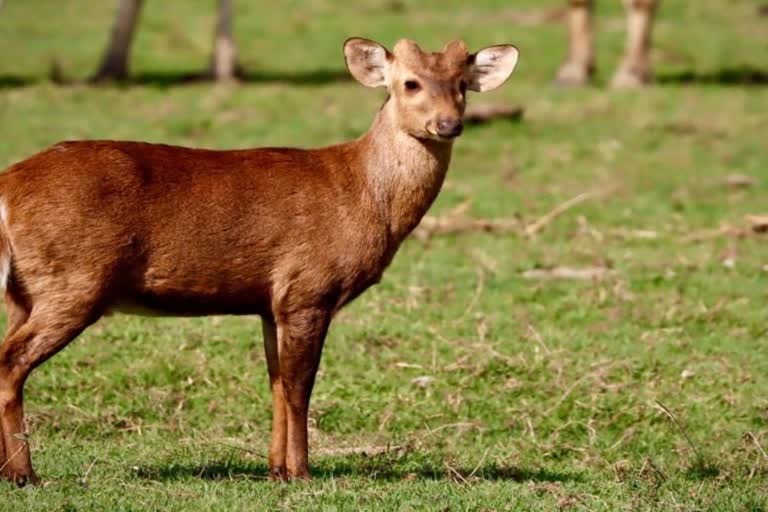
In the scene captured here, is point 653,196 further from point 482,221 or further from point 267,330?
point 267,330

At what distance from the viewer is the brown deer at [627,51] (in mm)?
21531

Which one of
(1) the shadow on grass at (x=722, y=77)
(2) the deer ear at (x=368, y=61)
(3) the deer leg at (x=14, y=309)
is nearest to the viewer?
(3) the deer leg at (x=14, y=309)

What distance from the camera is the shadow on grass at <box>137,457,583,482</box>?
24.2 feet

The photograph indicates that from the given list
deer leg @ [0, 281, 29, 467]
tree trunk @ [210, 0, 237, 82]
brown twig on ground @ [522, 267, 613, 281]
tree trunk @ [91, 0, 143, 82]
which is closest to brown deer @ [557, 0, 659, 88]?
tree trunk @ [210, 0, 237, 82]

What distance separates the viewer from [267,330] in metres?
7.41

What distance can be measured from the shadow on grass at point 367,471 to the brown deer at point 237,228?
0.95 ft

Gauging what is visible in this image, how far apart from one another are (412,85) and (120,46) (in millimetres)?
14573

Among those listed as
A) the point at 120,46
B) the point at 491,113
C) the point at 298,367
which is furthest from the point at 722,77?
the point at 298,367

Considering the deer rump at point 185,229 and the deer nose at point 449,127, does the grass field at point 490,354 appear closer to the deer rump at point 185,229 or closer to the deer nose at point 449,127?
the deer rump at point 185,229

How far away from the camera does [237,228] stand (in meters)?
7.11

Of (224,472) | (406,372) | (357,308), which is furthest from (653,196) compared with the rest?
(224,472)

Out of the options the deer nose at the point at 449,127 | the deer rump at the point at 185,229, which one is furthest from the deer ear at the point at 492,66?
the deer rump at the point at 185,229

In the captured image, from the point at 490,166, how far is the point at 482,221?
2861 mm

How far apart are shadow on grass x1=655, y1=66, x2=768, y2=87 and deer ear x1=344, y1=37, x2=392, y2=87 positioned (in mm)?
15383
